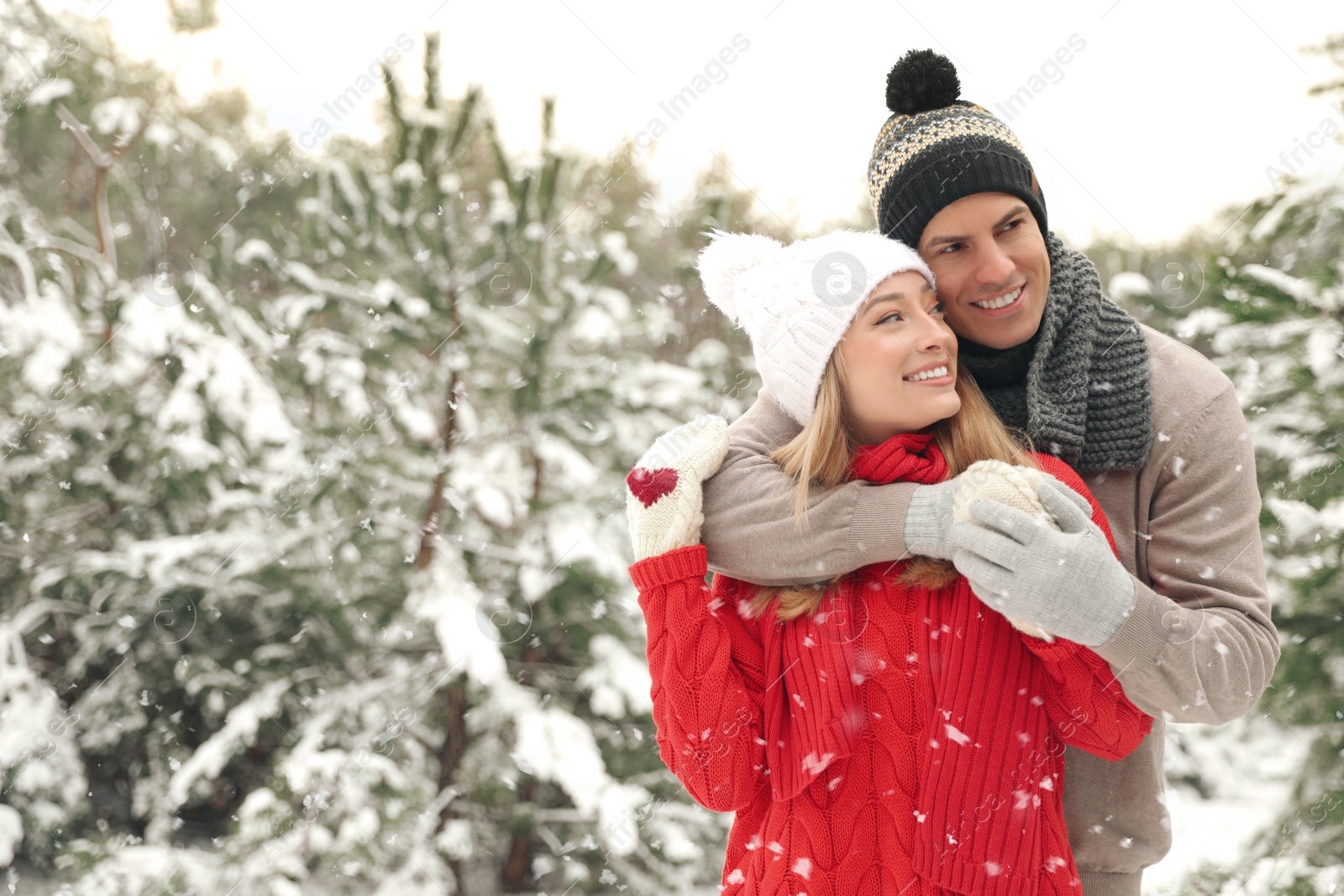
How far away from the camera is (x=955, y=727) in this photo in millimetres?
1484

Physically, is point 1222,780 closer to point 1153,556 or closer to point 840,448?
point 1153,556

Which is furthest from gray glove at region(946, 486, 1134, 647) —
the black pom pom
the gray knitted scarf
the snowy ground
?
the snowy ground

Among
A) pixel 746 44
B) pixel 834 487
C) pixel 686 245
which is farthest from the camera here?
pixel 686 245

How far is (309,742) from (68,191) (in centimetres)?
486

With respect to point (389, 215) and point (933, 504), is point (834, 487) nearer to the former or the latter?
point (933, 504)

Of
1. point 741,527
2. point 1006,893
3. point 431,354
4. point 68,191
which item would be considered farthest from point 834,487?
point 68,191

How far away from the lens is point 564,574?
14.3ft

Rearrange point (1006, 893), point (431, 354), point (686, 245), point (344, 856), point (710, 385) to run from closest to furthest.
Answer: point (1006, 893)
point (344, 856)
point (431, 354)
point (710, 385)
point (686, 245)

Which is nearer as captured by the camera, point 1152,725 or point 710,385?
point 1152,725

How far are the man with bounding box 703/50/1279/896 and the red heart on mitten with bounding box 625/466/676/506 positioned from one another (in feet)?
0.35

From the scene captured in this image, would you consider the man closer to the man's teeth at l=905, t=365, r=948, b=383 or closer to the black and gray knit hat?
the black and gray knit hat

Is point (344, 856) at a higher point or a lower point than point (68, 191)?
lower

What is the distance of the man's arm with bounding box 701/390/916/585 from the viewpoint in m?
1.57

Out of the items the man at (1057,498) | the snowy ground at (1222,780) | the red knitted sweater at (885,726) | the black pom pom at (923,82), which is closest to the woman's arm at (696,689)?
the red knitted sweater at (885,726)
